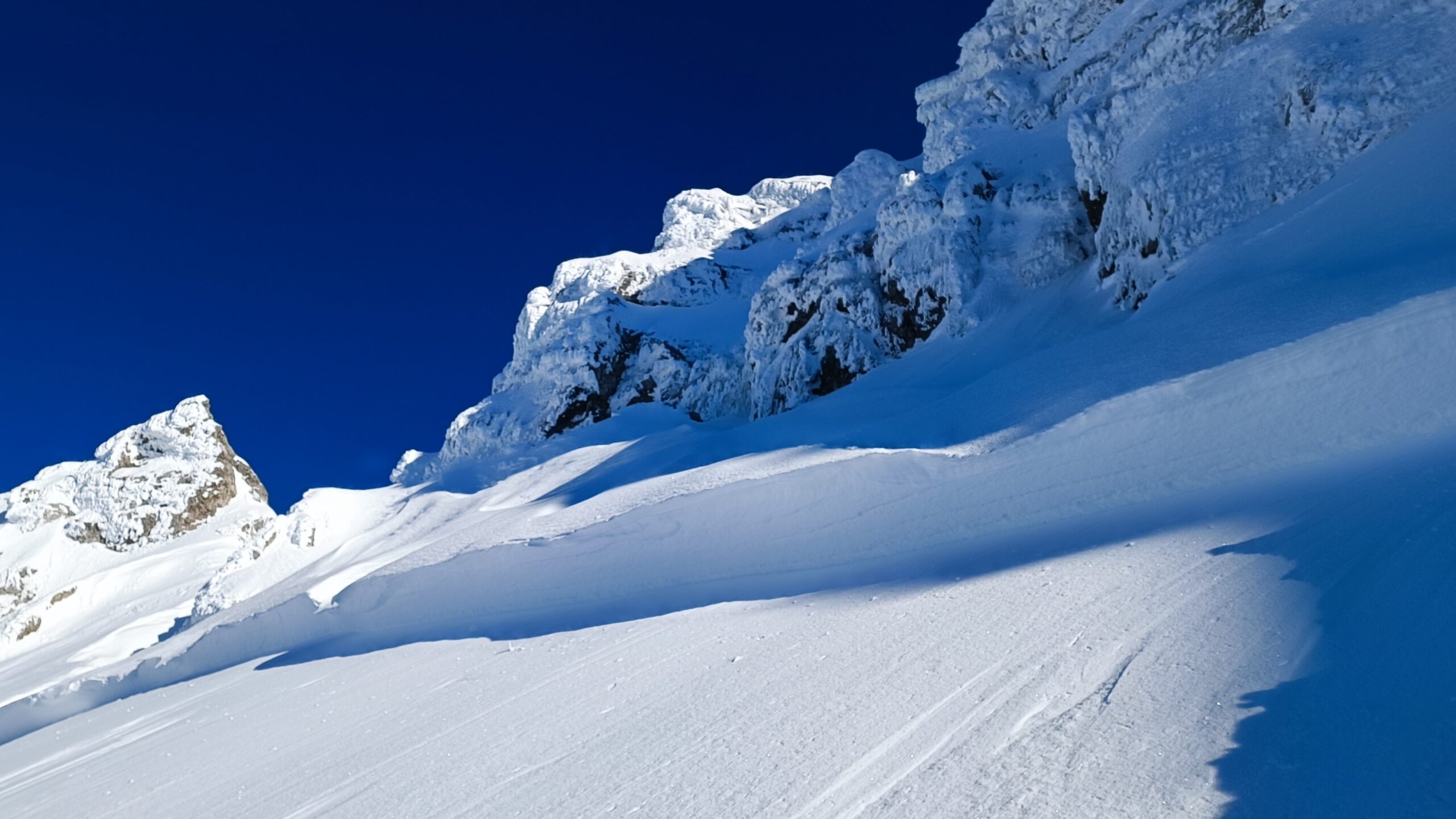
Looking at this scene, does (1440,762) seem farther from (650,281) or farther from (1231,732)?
(650,281)

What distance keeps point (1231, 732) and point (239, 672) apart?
12642 mm

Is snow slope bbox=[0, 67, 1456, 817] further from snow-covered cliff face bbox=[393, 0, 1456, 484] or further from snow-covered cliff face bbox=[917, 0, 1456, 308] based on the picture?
snow-covered cliff face bbox=[393, 0, 1456, 484]

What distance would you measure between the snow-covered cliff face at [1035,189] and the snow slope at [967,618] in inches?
71.1

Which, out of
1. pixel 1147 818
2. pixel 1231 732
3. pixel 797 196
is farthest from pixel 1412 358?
pixel 797 196

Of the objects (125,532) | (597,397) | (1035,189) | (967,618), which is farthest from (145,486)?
(967,618)

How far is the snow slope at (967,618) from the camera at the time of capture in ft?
11.5

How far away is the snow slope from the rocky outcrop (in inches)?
1936

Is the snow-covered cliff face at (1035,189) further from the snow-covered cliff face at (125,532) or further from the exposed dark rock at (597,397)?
the snow-covered cliff face at (125,532)

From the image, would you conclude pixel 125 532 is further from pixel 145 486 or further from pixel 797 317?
pixel 797 317

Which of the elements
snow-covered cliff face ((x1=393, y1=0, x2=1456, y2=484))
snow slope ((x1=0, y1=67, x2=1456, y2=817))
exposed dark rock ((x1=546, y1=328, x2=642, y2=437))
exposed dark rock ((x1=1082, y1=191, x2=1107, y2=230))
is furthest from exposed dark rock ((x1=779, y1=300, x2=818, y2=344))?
exposed dark rock ((x1=546, y1=328, x2=642, y2=437))

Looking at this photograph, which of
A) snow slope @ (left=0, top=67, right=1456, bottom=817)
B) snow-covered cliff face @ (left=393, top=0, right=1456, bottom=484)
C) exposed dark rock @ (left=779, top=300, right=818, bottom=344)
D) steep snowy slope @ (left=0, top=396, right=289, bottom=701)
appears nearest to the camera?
snow slope @ (left=0, top=67, right=1456, bottom=817)

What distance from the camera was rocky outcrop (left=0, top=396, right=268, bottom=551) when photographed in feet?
177

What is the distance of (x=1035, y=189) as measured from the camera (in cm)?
2198

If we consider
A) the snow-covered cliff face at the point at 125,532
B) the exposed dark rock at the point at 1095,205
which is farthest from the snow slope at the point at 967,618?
the snow-covered cliff face at the point at 125,532
